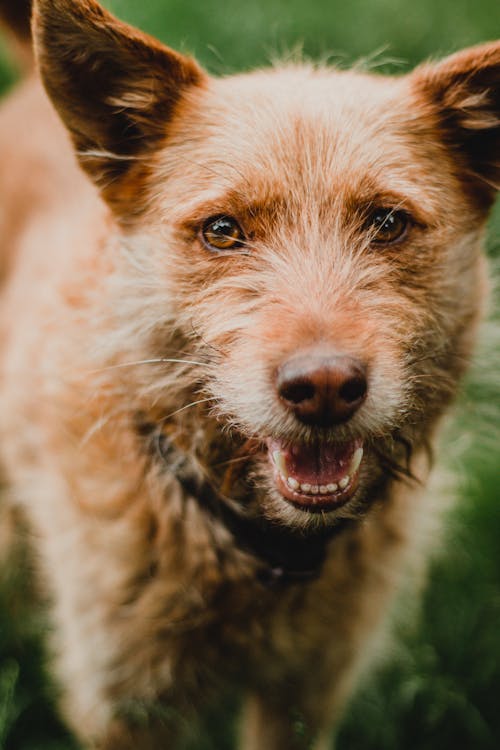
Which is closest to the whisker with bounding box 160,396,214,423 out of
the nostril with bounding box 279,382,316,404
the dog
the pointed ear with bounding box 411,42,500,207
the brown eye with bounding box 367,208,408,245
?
the dog

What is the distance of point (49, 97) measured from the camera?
8.43 ft

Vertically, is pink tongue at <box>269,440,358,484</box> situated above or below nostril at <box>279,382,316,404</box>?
below

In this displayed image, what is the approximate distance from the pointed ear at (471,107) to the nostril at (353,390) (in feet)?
3.23

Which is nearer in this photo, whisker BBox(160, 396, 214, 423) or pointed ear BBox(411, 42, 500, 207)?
whisker BBox(160, 396, 214, 423)

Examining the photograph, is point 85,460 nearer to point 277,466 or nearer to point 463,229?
point 277,466

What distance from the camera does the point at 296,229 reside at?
240 cm

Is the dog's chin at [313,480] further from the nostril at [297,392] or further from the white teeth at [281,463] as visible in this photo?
the nostril at [297,392]

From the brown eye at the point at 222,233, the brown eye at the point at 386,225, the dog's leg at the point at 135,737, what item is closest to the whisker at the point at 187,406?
the brown eye at the point at 222,233

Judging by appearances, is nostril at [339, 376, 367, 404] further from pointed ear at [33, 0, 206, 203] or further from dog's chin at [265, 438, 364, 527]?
pointed ear at [33, 0, 206, 203]

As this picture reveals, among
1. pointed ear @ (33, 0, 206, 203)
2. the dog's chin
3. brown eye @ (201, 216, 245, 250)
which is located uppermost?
pointed ear @ (33, 0, 206, 203)

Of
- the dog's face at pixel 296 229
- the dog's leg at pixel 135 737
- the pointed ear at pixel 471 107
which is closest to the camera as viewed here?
the dog's face at pixel 296 229

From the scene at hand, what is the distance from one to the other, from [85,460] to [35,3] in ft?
5.00

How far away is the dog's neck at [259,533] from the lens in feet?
8.79

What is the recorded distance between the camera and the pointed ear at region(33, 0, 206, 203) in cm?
241
